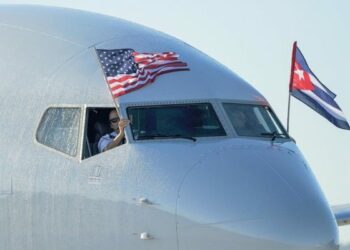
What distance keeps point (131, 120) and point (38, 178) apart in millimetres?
1711

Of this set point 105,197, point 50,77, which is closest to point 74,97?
point 50,77

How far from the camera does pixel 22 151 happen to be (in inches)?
645

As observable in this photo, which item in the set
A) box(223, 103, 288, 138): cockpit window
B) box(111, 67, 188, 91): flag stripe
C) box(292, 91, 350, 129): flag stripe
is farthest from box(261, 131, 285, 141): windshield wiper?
box(292, 91, 350, 129): flag stripe

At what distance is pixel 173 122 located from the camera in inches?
647

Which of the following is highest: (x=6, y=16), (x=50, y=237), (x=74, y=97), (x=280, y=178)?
(x=6, y=16)

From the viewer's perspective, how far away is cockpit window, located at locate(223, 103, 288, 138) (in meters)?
16.7

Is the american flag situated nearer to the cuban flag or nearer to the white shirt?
the white shirt

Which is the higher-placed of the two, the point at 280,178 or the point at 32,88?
the point at 32,88

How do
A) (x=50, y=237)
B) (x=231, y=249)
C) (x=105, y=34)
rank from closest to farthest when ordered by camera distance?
(x=231, y=249), (x=50, y=237), (x=105, y=34)

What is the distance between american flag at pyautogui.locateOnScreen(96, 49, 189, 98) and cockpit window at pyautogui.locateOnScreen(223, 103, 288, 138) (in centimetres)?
112

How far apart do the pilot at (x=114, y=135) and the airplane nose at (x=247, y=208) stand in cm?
141

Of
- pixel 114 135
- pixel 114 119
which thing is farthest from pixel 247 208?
pixel 114 119

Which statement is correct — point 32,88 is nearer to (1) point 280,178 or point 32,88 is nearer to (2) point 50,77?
(2) point 50,77

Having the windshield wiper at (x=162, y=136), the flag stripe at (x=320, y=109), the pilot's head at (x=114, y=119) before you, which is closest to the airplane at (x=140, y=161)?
the windshield wiper at (x=162, y=136)
